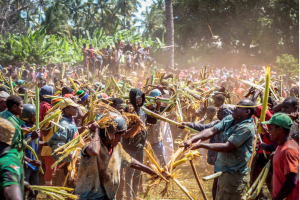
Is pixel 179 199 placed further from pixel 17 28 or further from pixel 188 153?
pixel 17 28

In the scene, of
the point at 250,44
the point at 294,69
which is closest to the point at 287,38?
the point at 250,44

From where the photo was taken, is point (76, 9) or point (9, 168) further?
point (76, 9)

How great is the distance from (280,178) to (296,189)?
0.17m

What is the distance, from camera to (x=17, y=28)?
1972 inches

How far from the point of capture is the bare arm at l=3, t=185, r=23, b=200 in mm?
2223

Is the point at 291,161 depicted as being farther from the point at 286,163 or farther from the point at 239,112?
the point at 239,112

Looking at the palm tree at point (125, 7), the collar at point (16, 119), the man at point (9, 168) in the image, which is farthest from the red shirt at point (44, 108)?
the palm tree at point (125, 7)

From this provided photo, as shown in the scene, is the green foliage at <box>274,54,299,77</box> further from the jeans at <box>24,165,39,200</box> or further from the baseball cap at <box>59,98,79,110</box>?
the jeans at <box>24,165,39,200</box>

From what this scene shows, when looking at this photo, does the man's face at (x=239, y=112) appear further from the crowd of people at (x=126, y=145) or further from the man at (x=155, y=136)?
the man at (x=155, y=136)

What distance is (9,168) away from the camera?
2.30 meters

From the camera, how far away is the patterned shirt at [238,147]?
3.84 m

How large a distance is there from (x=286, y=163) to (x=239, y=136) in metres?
0.81

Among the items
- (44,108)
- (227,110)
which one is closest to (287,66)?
(227,110)

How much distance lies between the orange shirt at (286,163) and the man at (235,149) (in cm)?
63
